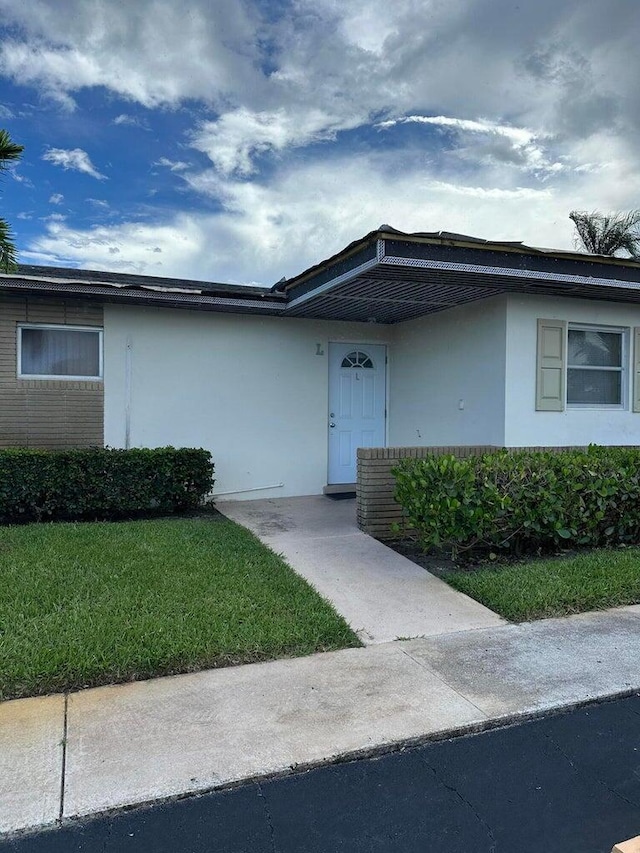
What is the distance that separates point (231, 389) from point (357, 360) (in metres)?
2.26

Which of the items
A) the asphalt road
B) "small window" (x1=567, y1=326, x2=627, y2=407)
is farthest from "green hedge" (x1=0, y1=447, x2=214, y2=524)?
the asphalt road

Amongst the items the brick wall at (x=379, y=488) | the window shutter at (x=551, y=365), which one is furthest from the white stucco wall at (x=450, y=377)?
the brick wall at (x=379, y=488)

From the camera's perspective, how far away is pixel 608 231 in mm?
18938

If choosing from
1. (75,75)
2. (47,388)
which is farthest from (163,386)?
(75,75)

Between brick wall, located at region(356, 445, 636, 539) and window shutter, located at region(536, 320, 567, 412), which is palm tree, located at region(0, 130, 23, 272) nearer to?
brick wall, located at region(356, 445, 636, 539)

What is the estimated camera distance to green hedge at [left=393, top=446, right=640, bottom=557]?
217 inches

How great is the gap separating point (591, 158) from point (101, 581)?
11290 mm

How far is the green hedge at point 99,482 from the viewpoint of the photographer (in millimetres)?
6996

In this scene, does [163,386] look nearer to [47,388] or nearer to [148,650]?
[47,388]

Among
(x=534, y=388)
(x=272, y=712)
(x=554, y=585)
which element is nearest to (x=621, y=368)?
(x=534, y=388)

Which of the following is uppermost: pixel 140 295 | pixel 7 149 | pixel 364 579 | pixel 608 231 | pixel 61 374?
pixel 608 231

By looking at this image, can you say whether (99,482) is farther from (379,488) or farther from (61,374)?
(379,488)

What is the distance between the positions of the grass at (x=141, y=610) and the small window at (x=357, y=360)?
179 inches

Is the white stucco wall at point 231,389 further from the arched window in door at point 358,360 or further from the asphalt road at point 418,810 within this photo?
the asphalt road at point 418,810
